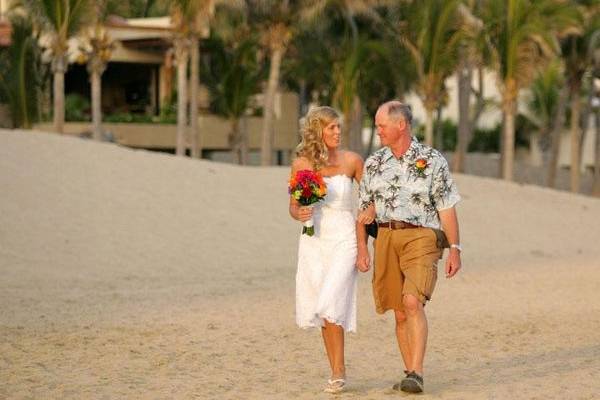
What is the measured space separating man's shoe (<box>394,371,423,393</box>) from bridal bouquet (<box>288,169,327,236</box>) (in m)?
1.18

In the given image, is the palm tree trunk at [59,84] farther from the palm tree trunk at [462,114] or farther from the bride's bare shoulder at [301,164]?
the bride's bare shoulder at [301,164]

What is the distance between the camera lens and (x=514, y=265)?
1992cm

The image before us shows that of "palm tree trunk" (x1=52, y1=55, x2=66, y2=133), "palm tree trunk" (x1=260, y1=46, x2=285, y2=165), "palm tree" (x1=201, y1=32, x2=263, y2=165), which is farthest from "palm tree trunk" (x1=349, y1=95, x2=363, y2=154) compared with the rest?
"palm tree trunk" (x1=52, y1=55, x2=66, y2=133)

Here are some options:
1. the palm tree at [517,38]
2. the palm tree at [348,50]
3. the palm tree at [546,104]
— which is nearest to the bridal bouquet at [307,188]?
the palm tree at [517,38]

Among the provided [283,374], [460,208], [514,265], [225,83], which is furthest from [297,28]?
[283,374]

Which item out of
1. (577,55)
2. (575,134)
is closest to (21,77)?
(575,134)

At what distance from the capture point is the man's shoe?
8.26 meters

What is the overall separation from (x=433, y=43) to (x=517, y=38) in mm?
2816

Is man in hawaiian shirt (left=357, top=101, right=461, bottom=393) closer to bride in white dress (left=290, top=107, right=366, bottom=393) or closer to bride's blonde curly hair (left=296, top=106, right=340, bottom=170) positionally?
bride in white dress (left=290, top=107, right=366, bottom=393)

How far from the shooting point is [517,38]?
31.8 m

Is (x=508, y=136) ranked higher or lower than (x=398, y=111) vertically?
lower

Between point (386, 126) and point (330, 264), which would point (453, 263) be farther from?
point (386, 126)

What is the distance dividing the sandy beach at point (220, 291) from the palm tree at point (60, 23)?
483cm

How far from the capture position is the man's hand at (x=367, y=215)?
8.24 meters
